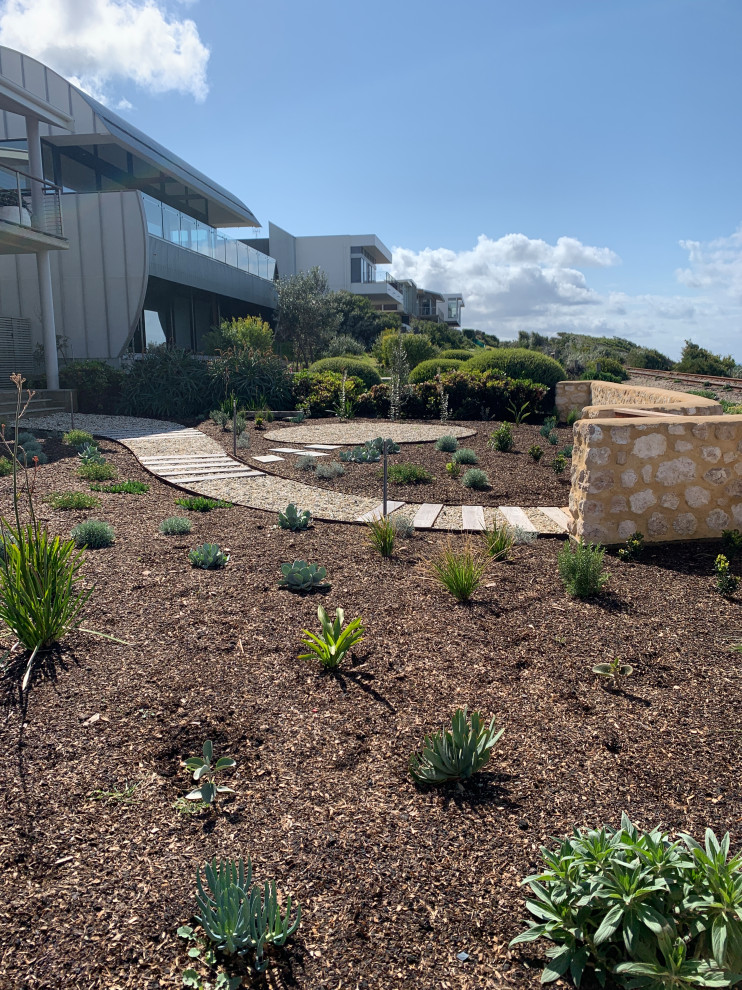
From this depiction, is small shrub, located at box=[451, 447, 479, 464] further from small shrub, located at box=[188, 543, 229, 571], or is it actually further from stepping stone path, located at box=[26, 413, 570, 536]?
small shrub, located at box=[188, 543, 229, 571]

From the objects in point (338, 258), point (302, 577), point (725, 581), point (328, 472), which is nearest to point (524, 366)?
point (328, 472)

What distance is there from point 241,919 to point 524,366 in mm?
15870

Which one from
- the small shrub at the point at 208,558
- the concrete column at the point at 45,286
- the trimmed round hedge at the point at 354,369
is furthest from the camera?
the trimmed round hedge at the point at 354,369

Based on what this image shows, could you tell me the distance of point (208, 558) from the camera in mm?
5258

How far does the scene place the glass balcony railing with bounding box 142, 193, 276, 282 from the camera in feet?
65.0

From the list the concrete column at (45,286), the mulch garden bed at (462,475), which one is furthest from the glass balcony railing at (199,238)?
the mulch garden bed at (462,475)

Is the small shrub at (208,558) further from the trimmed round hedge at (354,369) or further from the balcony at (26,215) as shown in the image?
the trimmed round hedge at (354,369)

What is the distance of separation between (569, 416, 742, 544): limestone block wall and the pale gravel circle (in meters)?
5.96

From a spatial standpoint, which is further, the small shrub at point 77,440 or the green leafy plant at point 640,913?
the small shrub at point 77,440

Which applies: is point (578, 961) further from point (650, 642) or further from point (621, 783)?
point (650, 642)

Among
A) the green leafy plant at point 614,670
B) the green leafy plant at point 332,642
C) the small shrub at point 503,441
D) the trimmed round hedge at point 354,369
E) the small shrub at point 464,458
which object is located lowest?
the green leafy plant at point 614,670

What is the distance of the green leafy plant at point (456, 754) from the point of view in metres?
2.70

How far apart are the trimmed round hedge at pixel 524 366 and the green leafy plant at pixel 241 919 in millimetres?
15457

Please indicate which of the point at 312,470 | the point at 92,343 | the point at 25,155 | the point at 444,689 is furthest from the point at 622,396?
the point at 25,155
